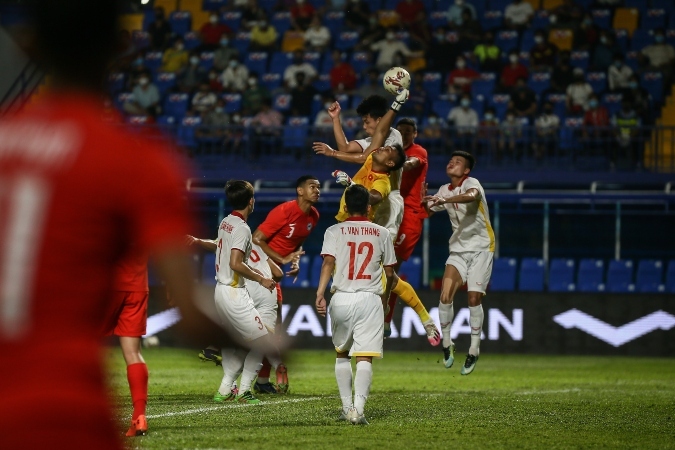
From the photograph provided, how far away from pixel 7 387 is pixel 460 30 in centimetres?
2336

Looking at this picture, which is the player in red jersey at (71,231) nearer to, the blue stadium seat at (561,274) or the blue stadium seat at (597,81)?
the blue stadium seat at (561,274)

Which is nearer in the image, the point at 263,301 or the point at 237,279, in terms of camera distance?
the point at 237,279

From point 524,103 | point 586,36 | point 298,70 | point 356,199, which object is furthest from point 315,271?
point 356,199

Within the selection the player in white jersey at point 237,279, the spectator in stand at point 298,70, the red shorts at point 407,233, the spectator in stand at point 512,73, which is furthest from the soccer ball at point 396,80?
the spectator in stand at point 298,70

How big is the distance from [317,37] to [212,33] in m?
2.86

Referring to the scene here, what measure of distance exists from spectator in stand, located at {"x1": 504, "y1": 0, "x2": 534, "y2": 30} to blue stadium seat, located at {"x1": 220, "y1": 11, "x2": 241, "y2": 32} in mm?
6880

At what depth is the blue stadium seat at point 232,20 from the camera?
1094 inches

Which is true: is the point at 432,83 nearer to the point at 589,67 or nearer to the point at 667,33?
the point at 589,67

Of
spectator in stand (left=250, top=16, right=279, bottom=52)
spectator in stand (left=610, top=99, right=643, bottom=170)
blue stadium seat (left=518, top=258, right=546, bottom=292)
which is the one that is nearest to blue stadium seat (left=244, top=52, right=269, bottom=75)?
spectator in stand (left=250, top=16, right=279, bottom=52)

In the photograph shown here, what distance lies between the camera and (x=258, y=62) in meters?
26.3

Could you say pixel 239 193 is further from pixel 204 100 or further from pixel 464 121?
pixel 204 100

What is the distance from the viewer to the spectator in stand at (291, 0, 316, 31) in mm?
26938

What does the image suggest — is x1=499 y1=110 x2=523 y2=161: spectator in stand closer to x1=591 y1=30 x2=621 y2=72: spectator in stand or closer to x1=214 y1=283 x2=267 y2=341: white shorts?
x1=591 y1=30 x2=621 y2=72: spectator in stand

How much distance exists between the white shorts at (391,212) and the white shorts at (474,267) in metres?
1.56
